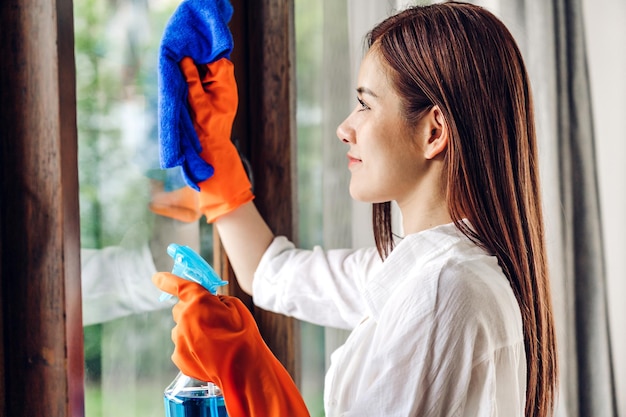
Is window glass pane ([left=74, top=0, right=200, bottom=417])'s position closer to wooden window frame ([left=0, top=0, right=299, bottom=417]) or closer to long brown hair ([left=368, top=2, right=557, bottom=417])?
wooden window frame ([left=0, top=0, right=299, bottom=417])

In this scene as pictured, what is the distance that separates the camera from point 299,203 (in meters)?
1.48

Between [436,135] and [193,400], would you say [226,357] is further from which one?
[436,135]

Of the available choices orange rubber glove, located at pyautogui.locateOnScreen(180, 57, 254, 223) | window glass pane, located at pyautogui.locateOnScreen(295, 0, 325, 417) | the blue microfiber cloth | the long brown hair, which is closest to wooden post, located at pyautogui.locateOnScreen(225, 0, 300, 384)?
window glass pane, located at pyautogui.locateOnScreen(295, 0, 325, 417)

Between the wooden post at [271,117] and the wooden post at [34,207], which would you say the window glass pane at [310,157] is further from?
the wooden post at [34,207]

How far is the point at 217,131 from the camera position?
1184 millimetres

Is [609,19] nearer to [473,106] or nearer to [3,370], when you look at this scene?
[473,106]

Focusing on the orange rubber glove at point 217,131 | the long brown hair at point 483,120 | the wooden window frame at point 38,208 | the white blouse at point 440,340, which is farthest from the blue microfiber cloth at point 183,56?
the white blouse at point 440,340

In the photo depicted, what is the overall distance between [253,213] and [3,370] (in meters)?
0.51

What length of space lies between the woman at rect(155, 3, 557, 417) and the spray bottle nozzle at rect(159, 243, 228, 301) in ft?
0.10

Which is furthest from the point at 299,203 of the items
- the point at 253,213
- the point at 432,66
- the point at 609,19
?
the point at 609,19

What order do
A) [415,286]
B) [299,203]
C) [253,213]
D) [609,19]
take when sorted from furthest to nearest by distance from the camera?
[609,19], [299,203], [253,213], [415,286]

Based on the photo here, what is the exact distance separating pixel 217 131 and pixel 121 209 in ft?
0.72

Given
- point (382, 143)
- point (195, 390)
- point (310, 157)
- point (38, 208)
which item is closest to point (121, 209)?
point (38, 208)

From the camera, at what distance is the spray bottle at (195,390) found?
0.91 m
